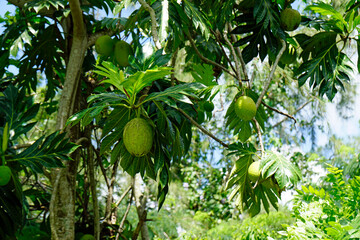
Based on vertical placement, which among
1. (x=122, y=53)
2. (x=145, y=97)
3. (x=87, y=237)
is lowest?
(x=87, y=237)

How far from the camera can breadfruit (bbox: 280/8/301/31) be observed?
201 cm

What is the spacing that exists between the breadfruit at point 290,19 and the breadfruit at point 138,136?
1.05 metres

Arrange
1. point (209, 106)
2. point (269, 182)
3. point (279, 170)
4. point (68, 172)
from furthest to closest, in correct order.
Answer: point (68, 172) → point (209, 106) → point (269, 182) → point (279, 170)

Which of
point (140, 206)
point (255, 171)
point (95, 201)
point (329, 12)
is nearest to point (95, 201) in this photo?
point (95, 201)

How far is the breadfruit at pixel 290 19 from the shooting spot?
6.59ft

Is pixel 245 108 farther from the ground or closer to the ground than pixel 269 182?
farther from the ground

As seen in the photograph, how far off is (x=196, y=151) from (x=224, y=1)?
15.3 feet

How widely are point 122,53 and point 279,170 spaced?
0.91m

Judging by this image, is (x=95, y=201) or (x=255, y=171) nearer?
(x=255, y=171)

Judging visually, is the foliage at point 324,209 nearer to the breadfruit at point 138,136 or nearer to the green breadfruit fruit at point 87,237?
the breadfruit at point 138,136

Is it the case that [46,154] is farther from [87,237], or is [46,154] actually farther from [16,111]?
[87,237]

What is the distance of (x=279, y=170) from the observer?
5.42ft

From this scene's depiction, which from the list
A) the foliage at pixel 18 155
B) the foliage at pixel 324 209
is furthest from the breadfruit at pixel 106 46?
the foliage at pixel 324 209

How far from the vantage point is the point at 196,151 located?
22.0ft
